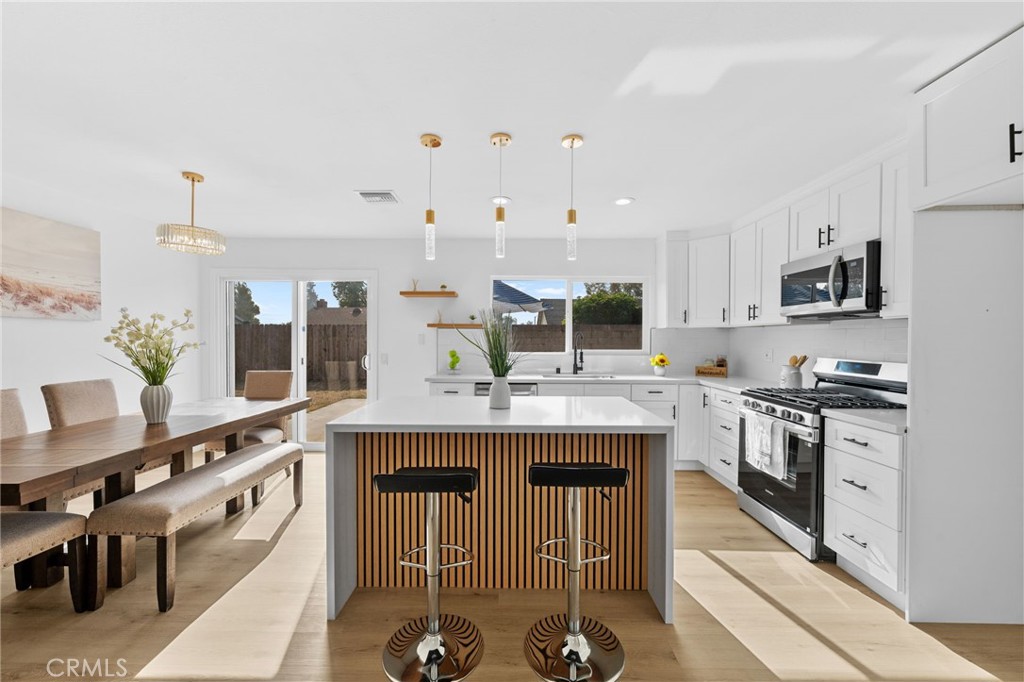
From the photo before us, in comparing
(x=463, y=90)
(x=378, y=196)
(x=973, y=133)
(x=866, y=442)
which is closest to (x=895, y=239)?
Answer: (x=973, y=133)

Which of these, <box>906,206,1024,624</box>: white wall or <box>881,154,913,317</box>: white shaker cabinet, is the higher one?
<box>881,154,913,317</box>: white shaker cabinet

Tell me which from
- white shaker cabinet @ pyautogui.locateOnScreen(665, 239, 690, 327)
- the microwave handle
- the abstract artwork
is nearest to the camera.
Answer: the microwave handle

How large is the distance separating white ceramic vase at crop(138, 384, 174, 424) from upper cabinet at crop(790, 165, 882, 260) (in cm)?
405

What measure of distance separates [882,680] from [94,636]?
10.0 feet

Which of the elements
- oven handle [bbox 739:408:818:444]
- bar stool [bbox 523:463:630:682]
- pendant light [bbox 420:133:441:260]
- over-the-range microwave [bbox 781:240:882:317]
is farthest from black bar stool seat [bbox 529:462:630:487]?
over-the-range microwave [bbox 781:240:882:317]

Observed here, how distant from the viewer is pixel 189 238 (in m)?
3.03

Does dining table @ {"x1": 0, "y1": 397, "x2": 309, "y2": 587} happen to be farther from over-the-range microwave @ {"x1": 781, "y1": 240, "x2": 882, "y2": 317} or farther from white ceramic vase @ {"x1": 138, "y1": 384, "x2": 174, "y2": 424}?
over-the-range microwave @ {"x1": 781, "y1": 240, "x2": 882, "y2": 317}

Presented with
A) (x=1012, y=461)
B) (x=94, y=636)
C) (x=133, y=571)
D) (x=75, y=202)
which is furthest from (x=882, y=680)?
(x=75, y=202)

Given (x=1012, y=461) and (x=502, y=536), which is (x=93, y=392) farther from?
(x=1012, y=461)

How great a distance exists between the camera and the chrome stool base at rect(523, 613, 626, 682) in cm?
179

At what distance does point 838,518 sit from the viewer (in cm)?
261

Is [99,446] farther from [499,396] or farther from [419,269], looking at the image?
[419,269]

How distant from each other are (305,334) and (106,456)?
329 centimetres

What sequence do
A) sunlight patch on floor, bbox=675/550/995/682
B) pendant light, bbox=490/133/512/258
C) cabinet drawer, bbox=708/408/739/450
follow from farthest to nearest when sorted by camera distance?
cabinet drawer, bbox=708/408/739/450 → pendant light, bbox=490/133/512/258 → sunlight patch on floor, bbox=675/550/995/682
